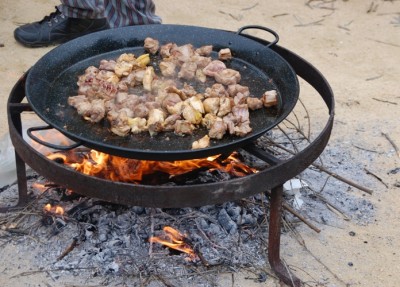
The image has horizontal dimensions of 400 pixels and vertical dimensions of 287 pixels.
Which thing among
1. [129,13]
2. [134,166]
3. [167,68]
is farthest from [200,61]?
[129,13]

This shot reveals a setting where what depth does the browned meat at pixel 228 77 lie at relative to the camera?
3.38m

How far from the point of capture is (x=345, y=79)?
533 centimetres

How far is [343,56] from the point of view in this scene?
573 centimetres

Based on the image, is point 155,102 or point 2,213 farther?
point 2,213

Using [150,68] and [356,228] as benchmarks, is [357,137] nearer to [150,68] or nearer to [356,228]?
[356,228]

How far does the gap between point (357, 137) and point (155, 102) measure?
1.91 metres

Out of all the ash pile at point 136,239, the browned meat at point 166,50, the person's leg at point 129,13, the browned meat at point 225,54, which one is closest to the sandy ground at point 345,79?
the ash pile at point 136,239

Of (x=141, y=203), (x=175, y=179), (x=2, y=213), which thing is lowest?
(x=2, y=213)

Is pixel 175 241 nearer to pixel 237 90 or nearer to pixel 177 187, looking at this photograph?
pixel 177 187

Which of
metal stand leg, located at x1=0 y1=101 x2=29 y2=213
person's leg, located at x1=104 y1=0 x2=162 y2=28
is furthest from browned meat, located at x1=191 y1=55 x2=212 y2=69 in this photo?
person's leg, located at x1=104 y1=0 x2=162 y2=28

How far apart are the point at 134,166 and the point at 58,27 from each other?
112 inches

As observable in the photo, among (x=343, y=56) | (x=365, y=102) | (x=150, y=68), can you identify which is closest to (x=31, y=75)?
(x=150, y=68)

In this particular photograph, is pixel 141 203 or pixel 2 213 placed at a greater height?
pixel 141 203

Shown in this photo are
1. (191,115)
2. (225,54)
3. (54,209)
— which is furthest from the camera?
(225,54)
